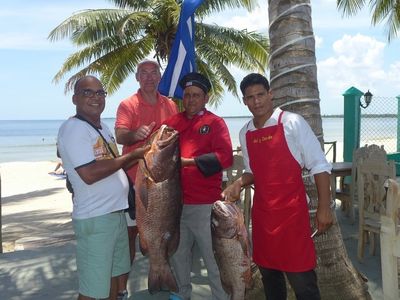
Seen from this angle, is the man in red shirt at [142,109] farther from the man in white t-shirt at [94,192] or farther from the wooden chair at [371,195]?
the wooden chair at [371,195]

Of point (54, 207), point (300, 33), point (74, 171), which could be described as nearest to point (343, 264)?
point (300, 33)

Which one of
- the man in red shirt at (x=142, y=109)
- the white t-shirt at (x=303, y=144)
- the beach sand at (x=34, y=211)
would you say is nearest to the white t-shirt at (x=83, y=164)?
the man in red shirt at (x=142, y=109)

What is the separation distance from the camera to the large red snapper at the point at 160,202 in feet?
9.87

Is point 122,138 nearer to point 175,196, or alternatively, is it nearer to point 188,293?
point 175,196

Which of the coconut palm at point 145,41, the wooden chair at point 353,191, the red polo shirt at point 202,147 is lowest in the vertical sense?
the wooden chair at point 353,191

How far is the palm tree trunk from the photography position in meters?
4.01

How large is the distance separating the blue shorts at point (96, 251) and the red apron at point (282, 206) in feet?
3.55

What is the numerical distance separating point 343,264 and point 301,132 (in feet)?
5.35

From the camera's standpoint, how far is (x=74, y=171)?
321cm

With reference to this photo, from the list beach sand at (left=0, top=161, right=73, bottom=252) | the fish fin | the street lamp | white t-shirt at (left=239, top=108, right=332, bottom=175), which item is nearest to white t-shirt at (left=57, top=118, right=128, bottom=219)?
the fish fin

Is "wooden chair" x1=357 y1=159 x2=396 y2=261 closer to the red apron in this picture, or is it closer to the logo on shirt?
the red apron

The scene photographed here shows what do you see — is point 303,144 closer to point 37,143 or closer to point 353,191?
point 353,191

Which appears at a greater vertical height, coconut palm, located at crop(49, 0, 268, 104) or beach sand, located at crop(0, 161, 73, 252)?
coconut palm, located at crop(49, 0, 268, 104)

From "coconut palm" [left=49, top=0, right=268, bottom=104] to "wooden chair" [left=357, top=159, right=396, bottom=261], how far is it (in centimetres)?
965
